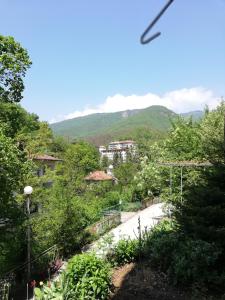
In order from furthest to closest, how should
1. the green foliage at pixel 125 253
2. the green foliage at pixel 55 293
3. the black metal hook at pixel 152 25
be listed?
the green foliage at pixel 125 253
the green foliage at pixel 55 293
the black metal hook at pixel 152 25

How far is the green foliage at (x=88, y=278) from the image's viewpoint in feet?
23.0

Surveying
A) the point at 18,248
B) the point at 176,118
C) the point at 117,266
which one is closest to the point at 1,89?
the point at 18,248

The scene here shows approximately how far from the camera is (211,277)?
25.1 feet

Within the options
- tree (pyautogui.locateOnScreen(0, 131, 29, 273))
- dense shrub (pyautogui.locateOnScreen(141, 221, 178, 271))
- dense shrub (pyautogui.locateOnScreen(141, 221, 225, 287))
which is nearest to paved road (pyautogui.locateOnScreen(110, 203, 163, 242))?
tree (pyautogui.locateOnScreen(0, 131, 29, 273))

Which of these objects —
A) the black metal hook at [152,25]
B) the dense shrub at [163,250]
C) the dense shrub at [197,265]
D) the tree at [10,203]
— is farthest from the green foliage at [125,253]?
the black metal hook at [152,25]

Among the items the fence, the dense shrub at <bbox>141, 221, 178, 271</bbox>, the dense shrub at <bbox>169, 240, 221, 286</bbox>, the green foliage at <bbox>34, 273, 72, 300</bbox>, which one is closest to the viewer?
the green foliage at <bbox>34, 273, 72, 300</bbox>

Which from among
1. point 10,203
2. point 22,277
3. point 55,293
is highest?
point 10,203

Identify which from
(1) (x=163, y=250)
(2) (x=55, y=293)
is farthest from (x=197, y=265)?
(2) (x=55, y=293)

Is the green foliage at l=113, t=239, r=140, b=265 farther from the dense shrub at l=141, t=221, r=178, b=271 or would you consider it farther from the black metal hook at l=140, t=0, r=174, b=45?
the black metal hook at l=140, t=0, r=174, b=45

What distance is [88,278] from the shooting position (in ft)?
23.5

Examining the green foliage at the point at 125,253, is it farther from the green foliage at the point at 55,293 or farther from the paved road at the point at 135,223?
the paved road at the point at 135,223

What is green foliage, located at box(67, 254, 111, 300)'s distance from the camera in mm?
7000

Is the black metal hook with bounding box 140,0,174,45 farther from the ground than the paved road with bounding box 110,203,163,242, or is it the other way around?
the black metal hook with bounding box 140,0,174,45

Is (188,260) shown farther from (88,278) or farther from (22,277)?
(22,277)
